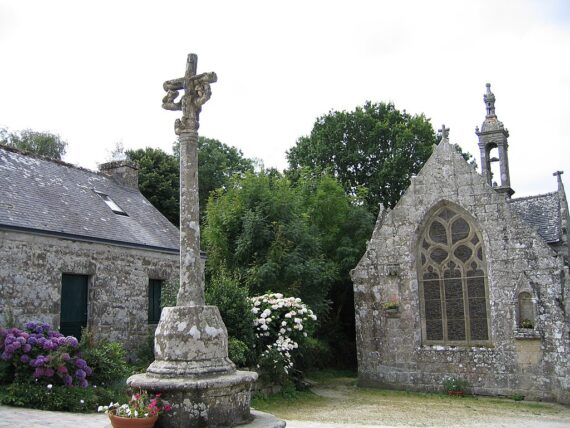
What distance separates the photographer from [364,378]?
15617 millimetres

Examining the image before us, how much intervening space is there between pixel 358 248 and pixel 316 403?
8.90 m

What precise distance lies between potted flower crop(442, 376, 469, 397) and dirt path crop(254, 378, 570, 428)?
322mm

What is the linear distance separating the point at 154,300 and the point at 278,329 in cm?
391

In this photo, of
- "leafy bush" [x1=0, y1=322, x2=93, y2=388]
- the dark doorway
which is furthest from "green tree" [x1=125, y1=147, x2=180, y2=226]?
"leafy bush" [x1=0, y1=322, x2=93, y2=388]

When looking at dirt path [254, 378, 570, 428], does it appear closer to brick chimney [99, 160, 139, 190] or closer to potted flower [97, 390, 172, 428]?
potted flower [97, 390, 172, 428]

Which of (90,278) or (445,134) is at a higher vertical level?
(445,134)

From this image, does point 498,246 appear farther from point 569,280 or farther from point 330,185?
point 330,185

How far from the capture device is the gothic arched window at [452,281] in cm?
1473

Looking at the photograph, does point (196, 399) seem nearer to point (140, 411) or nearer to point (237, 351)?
point (140, 411)

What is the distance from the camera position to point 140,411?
5.32 meters

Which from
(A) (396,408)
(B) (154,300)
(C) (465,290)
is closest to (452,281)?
(C) (465,290)

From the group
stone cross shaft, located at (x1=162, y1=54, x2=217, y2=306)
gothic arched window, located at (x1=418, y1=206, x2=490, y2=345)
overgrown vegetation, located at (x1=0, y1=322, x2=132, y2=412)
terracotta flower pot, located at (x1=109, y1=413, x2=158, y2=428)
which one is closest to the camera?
terracotta flower pot, located at (x1=109, y1=413, x2=158, y2=428)

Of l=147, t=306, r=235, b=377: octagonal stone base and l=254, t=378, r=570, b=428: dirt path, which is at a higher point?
l=147, t=306, r=235, b=377: octagonal stone base

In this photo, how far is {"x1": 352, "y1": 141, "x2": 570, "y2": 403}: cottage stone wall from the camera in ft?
44.0
